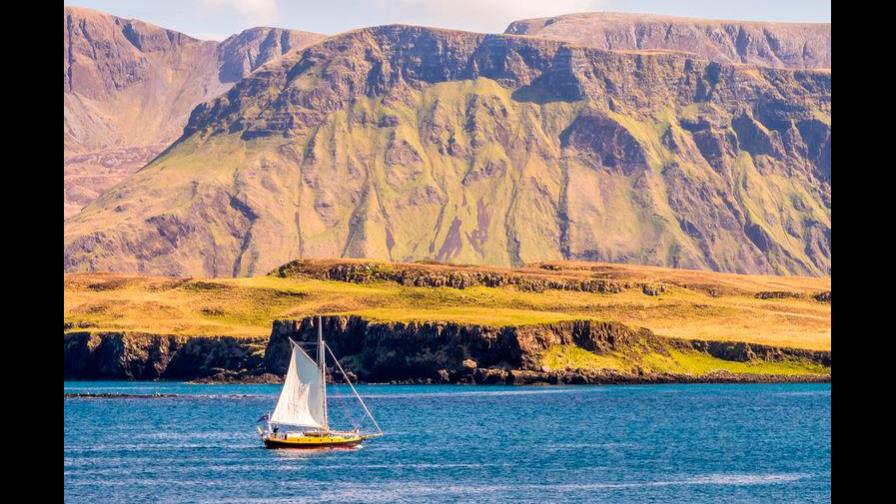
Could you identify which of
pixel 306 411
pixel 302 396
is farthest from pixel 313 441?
pixel 302 396

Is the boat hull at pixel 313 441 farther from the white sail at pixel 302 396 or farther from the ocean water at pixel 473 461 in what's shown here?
the ocean water at pixel 473 461

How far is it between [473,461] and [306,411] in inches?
820

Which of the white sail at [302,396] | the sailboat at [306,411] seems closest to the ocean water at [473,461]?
the sailboat at [306,411]

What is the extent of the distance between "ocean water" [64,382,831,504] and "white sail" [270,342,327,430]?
339 centimetres

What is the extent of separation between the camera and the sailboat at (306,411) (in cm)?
14225

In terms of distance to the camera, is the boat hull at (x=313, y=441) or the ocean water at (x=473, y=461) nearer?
the ocean water at (x=473, y=461)

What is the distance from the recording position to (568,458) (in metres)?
137

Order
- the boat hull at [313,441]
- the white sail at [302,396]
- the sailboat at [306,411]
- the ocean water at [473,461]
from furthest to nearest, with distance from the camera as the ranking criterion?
the boat hull at [313,441] → the sailboat at [306,411] → the white sail at [302,396] → the ocean water at [473,461]

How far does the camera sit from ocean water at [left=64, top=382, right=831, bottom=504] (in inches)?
4208

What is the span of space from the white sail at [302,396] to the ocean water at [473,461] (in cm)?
339

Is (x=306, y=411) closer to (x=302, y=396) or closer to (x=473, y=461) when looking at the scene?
(x=302, y=396)
